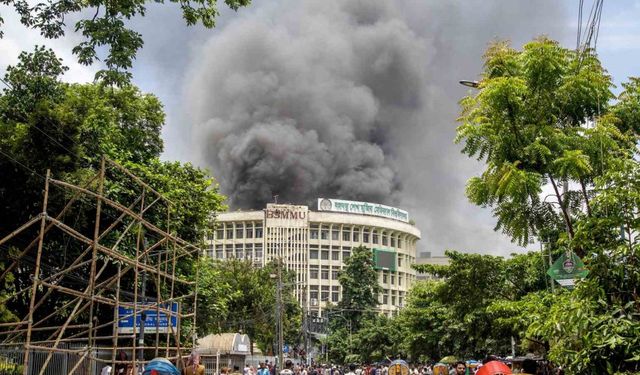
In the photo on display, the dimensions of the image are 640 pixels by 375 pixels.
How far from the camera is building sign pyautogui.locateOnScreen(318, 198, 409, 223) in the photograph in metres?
110

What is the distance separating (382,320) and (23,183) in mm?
50588

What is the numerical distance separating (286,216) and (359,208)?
1296cm

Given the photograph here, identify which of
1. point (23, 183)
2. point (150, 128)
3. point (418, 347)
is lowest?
point (418, 347)

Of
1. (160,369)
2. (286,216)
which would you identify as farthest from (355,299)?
(160,369)

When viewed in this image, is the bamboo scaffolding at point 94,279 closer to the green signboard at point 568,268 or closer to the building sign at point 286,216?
the green signboard at point 568,268

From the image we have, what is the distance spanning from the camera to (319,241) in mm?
108562

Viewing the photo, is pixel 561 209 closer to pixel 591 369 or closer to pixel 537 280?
pixel 591 369

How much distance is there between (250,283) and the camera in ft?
175

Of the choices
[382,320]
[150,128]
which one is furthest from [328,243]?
[150,128]

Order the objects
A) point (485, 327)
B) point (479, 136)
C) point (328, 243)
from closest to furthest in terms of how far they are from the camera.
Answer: point (479, 136)
point (485, 327)
point (328, 243)

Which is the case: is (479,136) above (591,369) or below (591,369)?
above

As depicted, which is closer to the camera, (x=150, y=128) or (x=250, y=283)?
(x=150, y=128)

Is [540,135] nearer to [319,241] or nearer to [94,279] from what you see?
[94,279]

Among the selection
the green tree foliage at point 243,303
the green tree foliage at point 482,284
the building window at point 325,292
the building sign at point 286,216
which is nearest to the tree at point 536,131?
the green tree foliage at point 482,284
